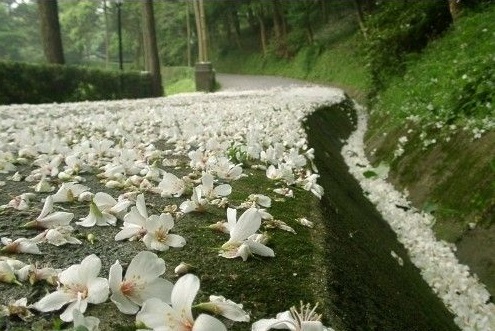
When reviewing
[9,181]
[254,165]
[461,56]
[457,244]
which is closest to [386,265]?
[254,165]

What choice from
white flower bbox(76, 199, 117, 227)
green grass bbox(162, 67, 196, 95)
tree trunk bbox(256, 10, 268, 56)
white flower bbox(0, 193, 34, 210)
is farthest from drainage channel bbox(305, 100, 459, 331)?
tree trunk bbox(256, 10, 268, 56)

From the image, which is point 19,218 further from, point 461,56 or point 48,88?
point 48,88

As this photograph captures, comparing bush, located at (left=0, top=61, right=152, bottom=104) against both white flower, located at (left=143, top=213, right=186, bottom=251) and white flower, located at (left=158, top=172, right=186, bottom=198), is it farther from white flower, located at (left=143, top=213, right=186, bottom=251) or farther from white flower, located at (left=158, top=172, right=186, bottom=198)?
white flower, located at (left=143, top=213, right=186, bottom=251)

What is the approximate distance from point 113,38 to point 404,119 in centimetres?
5591

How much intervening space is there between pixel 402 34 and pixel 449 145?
7.08m

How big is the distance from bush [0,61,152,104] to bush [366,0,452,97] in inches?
368

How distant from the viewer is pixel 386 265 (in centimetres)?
294

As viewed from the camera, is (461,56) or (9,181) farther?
(461,56)

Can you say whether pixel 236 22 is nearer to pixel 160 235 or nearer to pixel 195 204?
pixel 195 204

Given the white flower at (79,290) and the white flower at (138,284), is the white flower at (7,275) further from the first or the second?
the white flower at (138,284)

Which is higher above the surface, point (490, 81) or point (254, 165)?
point (490, 81)

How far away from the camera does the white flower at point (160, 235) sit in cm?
174

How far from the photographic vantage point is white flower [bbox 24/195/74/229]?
6.23 ft

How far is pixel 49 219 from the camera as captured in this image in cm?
193
